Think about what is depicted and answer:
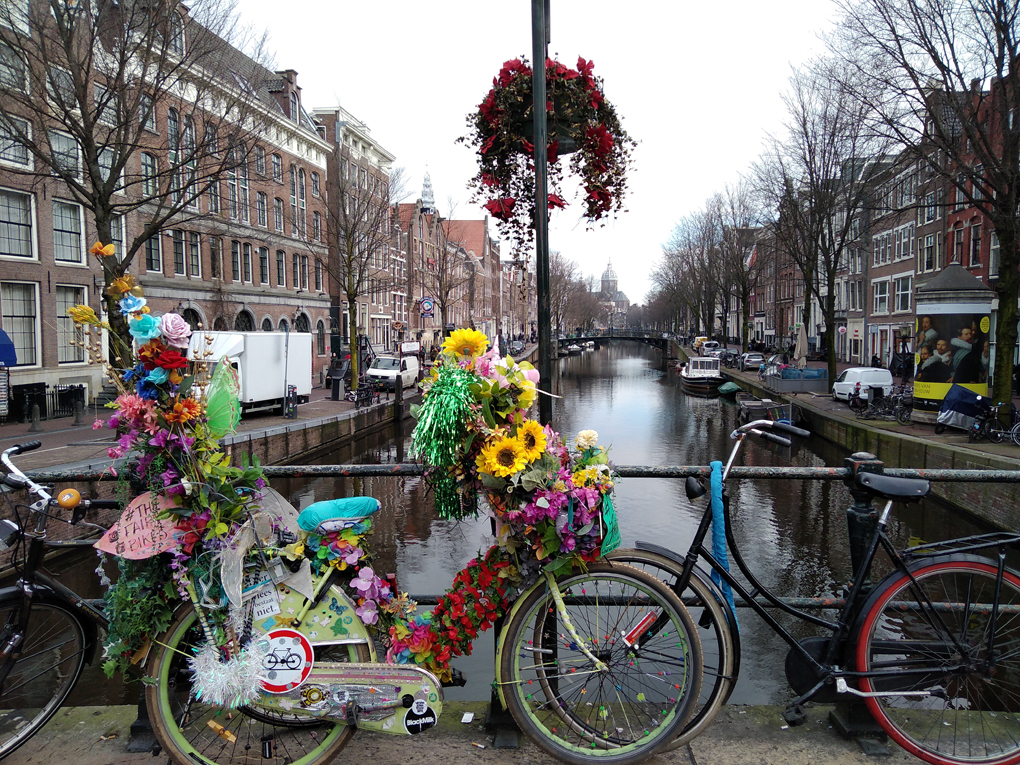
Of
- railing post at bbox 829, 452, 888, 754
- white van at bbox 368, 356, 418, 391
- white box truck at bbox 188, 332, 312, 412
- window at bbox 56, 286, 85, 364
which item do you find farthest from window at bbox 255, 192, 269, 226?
railing post at bbox 829, 452, 888, 754

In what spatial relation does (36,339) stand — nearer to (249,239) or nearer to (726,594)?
(249,239)

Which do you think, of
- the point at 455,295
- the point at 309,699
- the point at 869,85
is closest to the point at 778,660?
the point at 309,699

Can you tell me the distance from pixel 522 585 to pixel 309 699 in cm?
87

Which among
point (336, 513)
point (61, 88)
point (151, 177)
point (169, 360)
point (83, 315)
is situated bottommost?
point (336, 513)

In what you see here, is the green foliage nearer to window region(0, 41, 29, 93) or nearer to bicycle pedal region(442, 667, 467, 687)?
bicycle pedal region(442, 667, 467, 687)

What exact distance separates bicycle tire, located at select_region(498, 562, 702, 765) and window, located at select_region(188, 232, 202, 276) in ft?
101

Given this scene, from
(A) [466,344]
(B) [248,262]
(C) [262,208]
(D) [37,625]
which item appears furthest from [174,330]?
(C) [262,208]

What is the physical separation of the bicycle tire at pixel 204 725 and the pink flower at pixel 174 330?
3.07 feet

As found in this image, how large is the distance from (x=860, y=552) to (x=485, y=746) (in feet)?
5.18

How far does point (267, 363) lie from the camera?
22641 mm

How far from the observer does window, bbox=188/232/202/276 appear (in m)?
29.8

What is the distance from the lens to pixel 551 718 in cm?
256

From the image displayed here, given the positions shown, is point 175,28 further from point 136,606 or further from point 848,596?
point 848,596

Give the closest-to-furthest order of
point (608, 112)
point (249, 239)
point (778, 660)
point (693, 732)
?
point (693, 732), point (608, 112), point (778, 660), point (249, 239)
